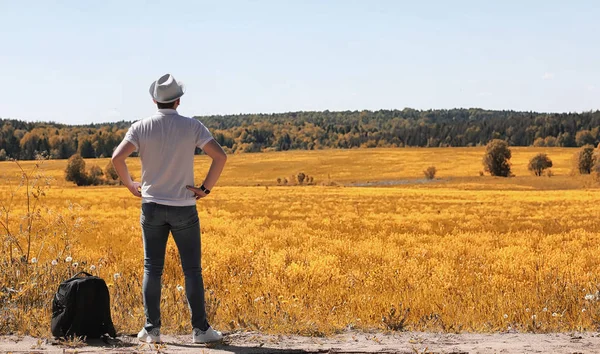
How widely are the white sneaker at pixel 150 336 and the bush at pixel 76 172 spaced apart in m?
90.7

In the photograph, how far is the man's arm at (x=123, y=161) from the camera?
17.5 ft

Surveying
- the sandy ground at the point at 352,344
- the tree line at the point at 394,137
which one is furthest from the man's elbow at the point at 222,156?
the tree line at the point at 394,137

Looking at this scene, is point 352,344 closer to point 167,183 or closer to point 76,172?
point 167,183

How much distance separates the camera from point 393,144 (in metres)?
186

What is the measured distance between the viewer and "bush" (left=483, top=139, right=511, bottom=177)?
95.6 meters

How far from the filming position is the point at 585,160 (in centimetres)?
8725

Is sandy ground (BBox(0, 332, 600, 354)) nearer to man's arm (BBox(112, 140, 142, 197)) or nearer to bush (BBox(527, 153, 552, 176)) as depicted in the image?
man's arm (BBox(112, 140, 142, 197))

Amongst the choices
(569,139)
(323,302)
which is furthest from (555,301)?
(569,139)

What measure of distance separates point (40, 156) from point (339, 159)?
124798 millimetres

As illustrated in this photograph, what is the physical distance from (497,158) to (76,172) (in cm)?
5859

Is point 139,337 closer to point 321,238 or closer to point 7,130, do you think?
point 321,238

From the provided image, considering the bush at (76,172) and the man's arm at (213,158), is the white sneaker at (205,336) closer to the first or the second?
the man's arm at (213,158)

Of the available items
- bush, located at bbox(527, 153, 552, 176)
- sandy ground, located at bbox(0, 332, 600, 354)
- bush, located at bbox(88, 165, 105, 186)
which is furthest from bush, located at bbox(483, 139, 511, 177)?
sandy ground, located at bbox(0, 332, 600, 354)

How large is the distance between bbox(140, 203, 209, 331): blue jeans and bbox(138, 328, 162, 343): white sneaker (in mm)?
36
